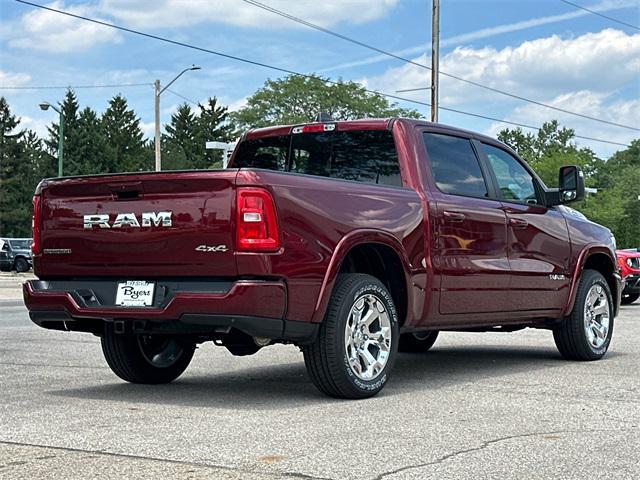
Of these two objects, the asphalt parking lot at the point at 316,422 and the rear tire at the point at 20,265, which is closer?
the asphalt parking lot at the point at 316,422

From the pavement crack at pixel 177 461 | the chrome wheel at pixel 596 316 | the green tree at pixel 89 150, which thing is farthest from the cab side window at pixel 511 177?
the green tree at pixel 89 150

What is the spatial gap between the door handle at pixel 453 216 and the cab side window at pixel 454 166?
0.19 metres

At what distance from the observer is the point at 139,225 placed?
21.4 feet

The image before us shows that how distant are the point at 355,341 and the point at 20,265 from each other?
42.3 metres

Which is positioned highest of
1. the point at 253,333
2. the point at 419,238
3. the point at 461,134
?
the point at 461,134

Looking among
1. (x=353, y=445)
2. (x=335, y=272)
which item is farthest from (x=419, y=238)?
(x=353, y=445)

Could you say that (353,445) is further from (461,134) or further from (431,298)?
(461,134)

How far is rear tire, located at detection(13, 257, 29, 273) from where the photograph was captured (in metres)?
46.6

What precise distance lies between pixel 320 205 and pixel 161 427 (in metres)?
1.72

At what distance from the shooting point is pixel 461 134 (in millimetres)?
8234

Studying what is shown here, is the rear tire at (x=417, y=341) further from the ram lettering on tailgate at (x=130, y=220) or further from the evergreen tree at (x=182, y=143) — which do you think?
the evergreen tree at (x=182, y=143)

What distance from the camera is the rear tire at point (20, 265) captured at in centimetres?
4662

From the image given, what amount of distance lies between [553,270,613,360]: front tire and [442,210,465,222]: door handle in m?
1.97

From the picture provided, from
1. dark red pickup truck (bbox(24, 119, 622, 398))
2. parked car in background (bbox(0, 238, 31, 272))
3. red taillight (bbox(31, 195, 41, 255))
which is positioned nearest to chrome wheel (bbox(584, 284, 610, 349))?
dark red pickup truck (bbox(24, 119, 622, 398))
